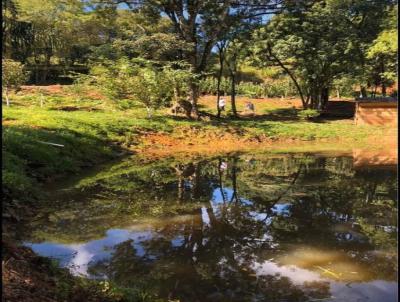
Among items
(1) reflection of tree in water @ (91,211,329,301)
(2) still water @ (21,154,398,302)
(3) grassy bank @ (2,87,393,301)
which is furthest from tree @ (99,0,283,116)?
(1) reflection of tree in water @ (91,211,329,301)

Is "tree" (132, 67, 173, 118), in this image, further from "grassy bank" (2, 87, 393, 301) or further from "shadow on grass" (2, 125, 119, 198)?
"shadow on grass" (2, 125, 119, 198)

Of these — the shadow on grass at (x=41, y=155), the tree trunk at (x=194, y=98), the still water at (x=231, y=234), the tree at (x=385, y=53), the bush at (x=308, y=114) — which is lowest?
the still water at (x=231, y=234)

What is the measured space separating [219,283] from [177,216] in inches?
120

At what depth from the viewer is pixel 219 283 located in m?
5.18

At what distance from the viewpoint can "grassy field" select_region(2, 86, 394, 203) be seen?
11055 mm

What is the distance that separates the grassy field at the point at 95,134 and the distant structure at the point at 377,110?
1697 millimetres

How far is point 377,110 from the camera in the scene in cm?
2392

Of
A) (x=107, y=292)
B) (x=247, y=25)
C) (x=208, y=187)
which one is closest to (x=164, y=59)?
(x=247, y=25)

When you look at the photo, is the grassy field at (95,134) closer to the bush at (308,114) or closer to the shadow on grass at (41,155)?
the shadow on grass at (41,155)

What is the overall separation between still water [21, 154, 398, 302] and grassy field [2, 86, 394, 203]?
1.00 metres

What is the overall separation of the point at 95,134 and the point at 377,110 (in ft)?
47.8

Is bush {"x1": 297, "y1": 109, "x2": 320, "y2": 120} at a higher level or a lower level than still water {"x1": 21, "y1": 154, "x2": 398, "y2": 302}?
higher

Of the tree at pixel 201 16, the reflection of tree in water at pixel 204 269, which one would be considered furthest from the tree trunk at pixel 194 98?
the reflection of tree in water at pixel 204 269

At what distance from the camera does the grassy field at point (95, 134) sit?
435 inches
